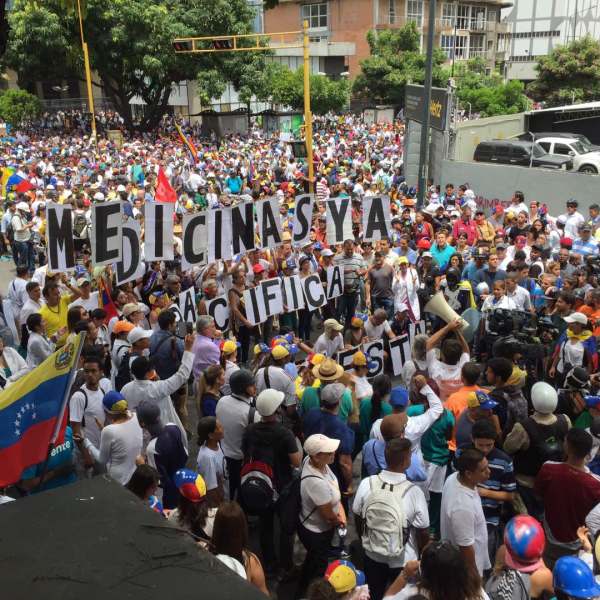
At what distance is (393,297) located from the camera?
957cm

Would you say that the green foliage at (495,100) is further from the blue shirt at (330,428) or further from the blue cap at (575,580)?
the blue cap at (575,580)

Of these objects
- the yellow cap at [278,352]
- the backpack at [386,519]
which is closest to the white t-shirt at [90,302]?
the yellow cap at [278,352]

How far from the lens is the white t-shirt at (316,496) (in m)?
4.33

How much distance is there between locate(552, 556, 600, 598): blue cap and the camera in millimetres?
3068

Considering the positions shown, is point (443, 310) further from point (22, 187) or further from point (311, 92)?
point (311, 92)

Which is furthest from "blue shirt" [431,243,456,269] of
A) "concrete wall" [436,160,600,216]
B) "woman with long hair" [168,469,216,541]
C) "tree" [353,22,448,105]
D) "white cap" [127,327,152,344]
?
"tree" [353,22,448,105]

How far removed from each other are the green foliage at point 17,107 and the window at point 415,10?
34.8 meters

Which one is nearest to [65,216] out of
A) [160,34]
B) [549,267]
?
[549,267]

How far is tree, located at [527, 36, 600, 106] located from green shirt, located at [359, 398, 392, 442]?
43112mm

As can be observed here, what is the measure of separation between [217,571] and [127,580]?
1.00 ft

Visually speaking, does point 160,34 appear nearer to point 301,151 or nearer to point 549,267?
point 301,151

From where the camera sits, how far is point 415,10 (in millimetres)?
62250

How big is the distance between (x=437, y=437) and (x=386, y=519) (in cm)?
133

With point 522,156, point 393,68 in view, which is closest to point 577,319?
point 522,156
